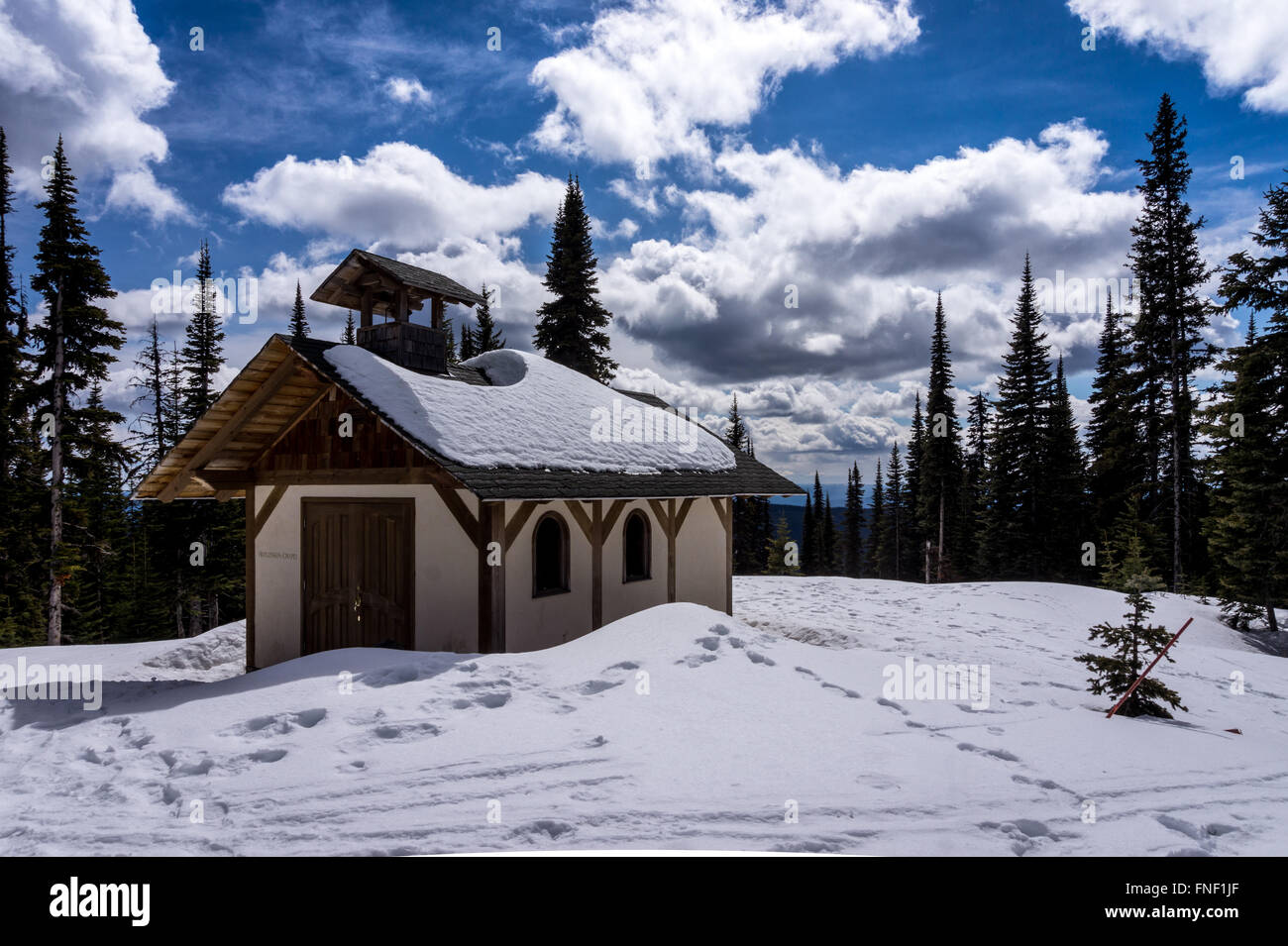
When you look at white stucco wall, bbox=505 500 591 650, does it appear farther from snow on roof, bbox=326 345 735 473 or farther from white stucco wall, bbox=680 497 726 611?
white stucco wall, bbox=680 497 726 611

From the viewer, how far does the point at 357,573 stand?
35.8ft

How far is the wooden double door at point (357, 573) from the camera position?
34.0 feet

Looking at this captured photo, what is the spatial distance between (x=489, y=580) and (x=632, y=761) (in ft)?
16.3

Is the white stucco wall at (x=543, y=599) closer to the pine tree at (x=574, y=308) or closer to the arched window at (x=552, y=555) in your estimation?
the arched window at (x=552, y=555)

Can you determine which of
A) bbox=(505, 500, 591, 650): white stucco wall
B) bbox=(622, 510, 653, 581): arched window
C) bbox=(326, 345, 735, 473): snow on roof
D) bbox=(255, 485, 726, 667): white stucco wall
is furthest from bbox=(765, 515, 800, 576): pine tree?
bbox=(505, 500, 591, 650): white stucco wall

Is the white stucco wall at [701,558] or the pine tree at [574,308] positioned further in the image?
the pine tree at [574,308]

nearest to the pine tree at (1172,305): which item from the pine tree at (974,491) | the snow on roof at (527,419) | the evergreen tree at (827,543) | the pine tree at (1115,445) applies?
the pine tree at (1115,445)

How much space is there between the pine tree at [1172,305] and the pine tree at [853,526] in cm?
4633

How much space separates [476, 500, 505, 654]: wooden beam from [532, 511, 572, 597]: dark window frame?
37.9 inches

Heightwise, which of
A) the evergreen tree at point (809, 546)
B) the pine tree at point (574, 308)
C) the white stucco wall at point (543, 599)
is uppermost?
the pine tree at point (574, 308)

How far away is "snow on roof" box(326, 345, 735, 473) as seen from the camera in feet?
32.8

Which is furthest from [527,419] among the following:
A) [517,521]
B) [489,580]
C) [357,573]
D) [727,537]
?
[727,537]

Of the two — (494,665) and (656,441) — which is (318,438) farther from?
(656,441)

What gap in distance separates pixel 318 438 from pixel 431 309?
362cm
